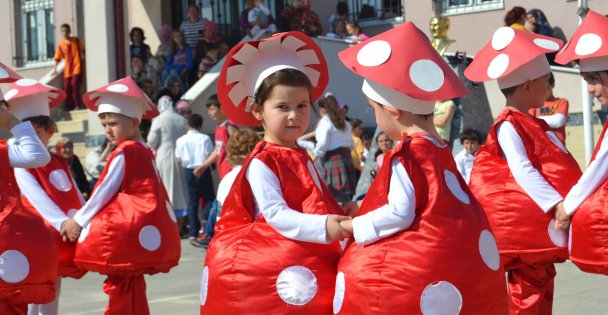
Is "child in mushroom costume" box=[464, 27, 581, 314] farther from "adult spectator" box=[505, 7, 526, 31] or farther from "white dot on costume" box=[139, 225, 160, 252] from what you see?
"adult spectator" box=[505, 7, 526, 31]

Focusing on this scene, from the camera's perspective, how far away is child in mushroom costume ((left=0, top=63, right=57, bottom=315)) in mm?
5602

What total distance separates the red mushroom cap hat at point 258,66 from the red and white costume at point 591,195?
1439 millimetres

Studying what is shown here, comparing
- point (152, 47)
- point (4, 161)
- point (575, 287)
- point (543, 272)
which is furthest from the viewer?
point (152, 47)

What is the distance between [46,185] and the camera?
710 centimetres

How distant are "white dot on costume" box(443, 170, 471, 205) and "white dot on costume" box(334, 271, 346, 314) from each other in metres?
0.57

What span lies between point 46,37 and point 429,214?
21.2 meters

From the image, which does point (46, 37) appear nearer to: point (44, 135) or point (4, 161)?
point (44, 135)

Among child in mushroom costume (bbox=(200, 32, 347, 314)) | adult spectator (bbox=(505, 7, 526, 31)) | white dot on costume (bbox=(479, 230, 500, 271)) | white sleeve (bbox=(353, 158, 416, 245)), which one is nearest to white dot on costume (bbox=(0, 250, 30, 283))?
child in mushroom costume (bbox=(200, 32, 347, 314))

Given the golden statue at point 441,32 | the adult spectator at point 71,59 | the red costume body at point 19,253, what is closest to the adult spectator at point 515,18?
the golden statue at point 441,32

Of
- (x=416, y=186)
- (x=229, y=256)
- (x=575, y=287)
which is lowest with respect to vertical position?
(x=575, y=287)

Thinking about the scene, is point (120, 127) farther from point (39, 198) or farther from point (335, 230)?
point (335, 230)

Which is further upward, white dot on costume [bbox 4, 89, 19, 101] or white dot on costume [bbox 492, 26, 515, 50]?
white dot on costume [bbox 492, 26, 515, 50]

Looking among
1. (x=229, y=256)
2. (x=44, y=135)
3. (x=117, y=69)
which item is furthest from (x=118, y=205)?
(x=117, y=69)

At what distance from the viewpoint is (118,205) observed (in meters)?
Answer: 6.86
